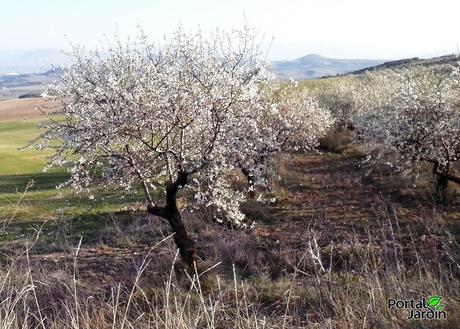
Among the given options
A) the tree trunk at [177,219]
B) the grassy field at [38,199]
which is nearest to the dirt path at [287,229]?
the tree trunk at [177,219]

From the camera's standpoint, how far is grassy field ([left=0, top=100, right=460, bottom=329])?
3.85 meters

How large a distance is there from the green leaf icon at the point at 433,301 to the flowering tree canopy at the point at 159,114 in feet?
18.8

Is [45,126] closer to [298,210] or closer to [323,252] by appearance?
[323,252]

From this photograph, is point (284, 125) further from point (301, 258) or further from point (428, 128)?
point (301, 258)

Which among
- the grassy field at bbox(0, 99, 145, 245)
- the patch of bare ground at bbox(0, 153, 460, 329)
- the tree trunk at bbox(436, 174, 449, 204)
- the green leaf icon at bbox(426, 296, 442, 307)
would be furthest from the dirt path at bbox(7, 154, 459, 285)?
the green leaf icon at bbox(426, 296, 442, 307)

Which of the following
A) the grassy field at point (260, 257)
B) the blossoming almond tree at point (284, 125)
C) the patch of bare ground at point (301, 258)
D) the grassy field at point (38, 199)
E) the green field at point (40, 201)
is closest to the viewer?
the grassy field at point (260, 257)

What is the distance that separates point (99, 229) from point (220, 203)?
20.0ft

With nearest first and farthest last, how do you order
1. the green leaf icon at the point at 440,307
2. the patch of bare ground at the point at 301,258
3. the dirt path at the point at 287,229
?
Result: the green leaf icon at the point at 440,307 < the patch of bare ground at the point at 301,258 < the dirt path at the point at 287,229

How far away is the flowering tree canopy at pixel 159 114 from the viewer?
8617 mm

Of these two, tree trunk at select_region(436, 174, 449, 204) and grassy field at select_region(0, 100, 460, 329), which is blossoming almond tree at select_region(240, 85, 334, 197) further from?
tree trunk at select_region(436, 174, 449, 204)

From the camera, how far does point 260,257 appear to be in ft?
33.7

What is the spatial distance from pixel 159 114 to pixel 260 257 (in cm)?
371

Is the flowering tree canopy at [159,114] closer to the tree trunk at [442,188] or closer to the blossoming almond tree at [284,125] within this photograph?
the blossoming almond tree at [284,125]

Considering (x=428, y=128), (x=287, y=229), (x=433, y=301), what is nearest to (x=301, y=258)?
(x=433, y=301)
